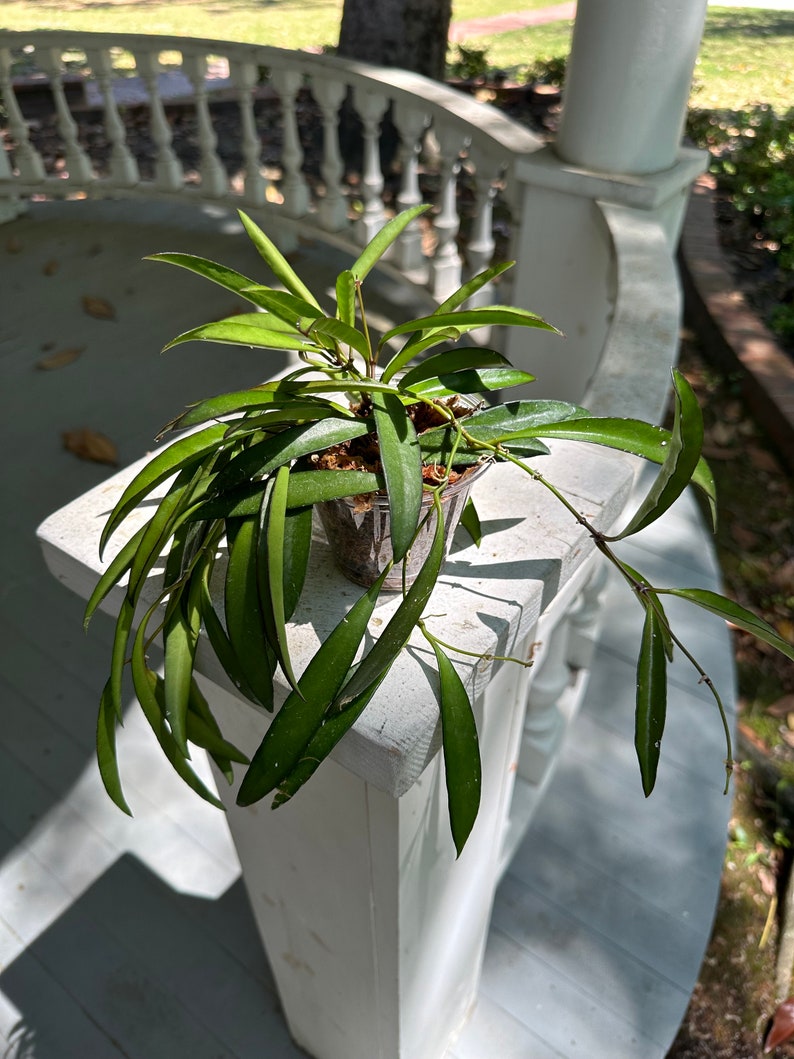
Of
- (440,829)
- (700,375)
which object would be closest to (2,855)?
(440,829)

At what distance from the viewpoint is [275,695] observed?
0.70m

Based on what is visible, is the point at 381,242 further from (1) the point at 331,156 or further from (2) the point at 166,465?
(1) the point at 331,156

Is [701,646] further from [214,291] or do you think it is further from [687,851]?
[214,291]

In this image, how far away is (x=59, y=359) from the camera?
124 inches

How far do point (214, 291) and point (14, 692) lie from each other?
2.12 metres

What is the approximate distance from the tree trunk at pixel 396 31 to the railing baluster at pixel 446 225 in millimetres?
2009

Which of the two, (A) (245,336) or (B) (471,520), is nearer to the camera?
(A) (245,336)

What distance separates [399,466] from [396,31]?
15.0 ft

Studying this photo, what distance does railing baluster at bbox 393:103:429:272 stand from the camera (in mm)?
2695

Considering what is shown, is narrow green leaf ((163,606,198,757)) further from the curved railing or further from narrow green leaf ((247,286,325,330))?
the curved railing

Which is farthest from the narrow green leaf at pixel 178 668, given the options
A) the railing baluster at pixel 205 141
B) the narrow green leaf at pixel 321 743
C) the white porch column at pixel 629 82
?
the railing baluster at pixel 205 141

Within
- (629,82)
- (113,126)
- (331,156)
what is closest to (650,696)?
(629,82)

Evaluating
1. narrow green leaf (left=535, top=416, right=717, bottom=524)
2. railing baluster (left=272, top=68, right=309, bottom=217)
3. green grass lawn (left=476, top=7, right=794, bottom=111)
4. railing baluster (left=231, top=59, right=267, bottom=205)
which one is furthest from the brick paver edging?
green grass lawn (left=476, top=7, right=794, bottom=111)

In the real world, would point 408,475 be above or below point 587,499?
above
